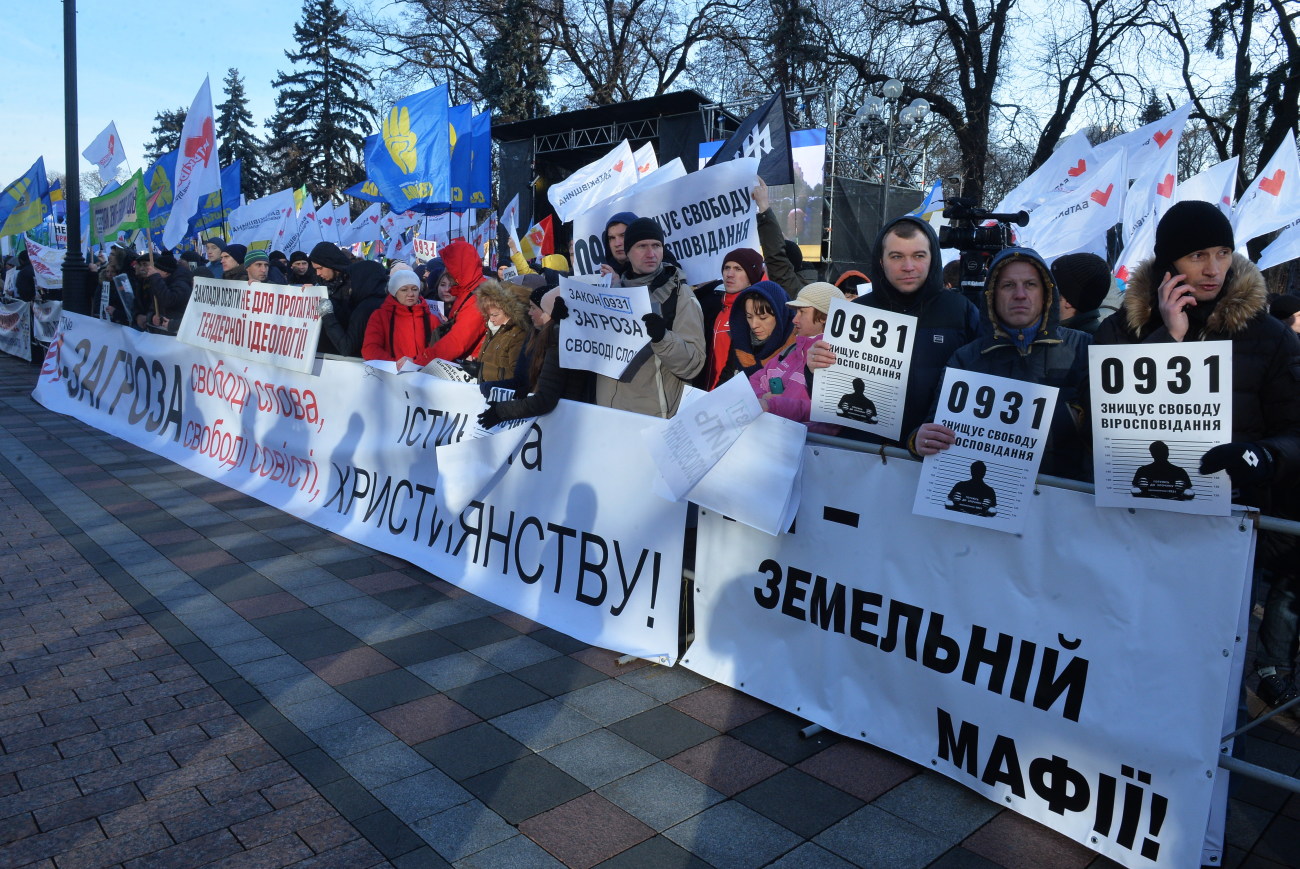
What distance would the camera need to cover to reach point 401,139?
38.5 feet

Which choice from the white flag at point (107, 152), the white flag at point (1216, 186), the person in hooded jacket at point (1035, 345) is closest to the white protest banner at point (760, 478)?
the person in hooded jacket at point (1035, 345)

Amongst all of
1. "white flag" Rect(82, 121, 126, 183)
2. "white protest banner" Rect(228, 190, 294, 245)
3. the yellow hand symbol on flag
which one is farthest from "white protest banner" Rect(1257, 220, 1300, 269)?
"white flag" Rect(82, 121, 126, 183)

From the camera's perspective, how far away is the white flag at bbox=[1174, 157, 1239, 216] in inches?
353

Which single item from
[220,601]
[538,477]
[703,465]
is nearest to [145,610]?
[220,601]

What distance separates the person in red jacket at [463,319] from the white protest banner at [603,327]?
1835 millimetres

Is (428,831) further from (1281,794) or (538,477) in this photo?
(1281,794)

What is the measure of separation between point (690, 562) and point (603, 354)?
3.82 ft

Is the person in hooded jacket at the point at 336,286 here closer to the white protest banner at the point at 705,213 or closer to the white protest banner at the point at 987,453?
the white protest banner at the point at 705,213

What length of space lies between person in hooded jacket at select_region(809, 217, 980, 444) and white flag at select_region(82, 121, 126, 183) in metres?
13.3

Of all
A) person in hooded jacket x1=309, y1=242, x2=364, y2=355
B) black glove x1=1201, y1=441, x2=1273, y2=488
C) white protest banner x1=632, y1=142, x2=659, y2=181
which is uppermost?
white protest banner x1=632, y1=142, x2=659, y2=181

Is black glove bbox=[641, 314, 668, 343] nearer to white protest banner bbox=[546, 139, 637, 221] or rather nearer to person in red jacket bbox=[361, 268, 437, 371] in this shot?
person in red jacket bbox=[361, 268, 437, 371]

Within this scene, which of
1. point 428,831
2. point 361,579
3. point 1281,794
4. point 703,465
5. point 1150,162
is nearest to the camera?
point 428,831

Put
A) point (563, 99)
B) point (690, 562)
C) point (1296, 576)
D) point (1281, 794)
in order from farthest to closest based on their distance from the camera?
point (563, 99) → point (690, 562) → point (1296, 576) → point (1281, 794)

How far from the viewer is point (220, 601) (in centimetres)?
541
